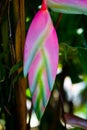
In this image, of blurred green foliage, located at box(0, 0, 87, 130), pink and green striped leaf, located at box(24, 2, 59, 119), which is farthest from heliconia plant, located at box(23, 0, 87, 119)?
blurred green foliage, located at box(0, 0, 87, 130)

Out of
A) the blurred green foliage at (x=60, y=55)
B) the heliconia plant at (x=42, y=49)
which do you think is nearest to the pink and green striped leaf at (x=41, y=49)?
the heliconia plant at (x=42, y=49)

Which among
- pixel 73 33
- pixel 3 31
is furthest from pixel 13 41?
pixel 73 33

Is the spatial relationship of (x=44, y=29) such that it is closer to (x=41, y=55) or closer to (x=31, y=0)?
(x=41, y=55)

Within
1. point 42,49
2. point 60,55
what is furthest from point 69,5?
point 60,55

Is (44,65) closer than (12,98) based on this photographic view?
Yes

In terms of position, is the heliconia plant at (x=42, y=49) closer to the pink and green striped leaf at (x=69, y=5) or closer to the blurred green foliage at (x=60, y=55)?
the pink and green striped leaf at (x=69, y=5)

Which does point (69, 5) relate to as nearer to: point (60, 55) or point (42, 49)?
point (42, 49)

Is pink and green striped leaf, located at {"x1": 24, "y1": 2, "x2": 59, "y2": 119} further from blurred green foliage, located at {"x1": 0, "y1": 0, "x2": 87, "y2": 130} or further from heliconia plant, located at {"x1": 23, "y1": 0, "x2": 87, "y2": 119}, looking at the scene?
blurred green foliage, located at {"x1": 0, "y1": 0, "x2": 87, "y2": 130}

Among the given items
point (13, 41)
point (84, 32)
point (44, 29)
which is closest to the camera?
point (44, 29)
